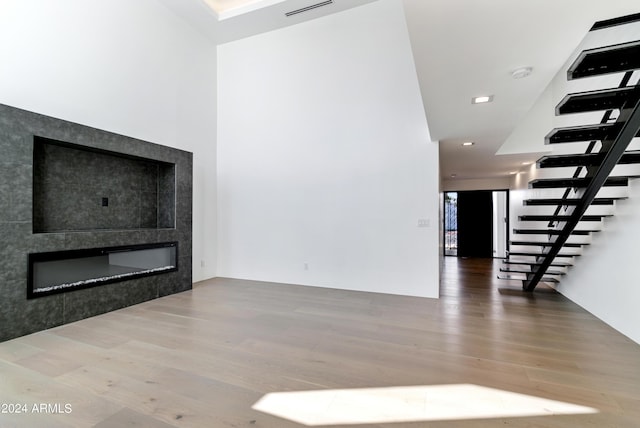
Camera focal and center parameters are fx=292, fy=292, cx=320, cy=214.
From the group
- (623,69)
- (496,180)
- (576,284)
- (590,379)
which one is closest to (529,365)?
(590,379)

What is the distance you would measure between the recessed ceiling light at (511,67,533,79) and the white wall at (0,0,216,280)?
4810mm

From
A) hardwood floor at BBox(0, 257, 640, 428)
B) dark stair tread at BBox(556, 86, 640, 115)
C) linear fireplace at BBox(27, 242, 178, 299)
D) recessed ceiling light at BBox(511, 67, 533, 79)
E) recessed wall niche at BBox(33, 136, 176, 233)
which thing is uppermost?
recessed ceiling light at BBox(511, 67, 533, 79)

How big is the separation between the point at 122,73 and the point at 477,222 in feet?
32.7

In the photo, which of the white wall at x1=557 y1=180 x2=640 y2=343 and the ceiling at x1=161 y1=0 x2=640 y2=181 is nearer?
the ceiling at x1=161 y1=0 x2=640 y2=181

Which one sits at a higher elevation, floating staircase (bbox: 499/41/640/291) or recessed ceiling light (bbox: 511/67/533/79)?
recessed ceiling light (bbox: 511/67/533/79)

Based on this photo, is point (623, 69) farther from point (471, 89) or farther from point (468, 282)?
point (468, 282)

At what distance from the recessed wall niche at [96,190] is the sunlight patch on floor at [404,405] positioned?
3.58 metres

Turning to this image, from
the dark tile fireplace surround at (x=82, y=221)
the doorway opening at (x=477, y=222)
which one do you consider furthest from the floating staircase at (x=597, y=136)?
the doorway opening at (x=477, y=222)

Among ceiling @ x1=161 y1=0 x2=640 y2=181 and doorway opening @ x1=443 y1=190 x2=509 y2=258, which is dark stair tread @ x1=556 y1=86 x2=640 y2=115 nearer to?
ceiling @ x1=161 y1=0 x2=640 y2=181

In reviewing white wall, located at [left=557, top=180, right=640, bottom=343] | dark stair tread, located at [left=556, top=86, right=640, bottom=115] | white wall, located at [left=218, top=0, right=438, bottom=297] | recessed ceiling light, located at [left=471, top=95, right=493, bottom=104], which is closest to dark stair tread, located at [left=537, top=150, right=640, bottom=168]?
white wall, located at [left=557, top=180, right=640, bottom=343]

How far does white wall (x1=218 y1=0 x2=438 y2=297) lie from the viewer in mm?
4605

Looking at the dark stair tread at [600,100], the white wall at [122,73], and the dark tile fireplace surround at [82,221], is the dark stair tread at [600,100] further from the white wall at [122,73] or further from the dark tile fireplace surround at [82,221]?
the white wall at [122,73]

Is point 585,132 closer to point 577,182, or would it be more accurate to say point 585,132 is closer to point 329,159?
point 577,182

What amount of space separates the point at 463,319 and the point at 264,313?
2431 mm
